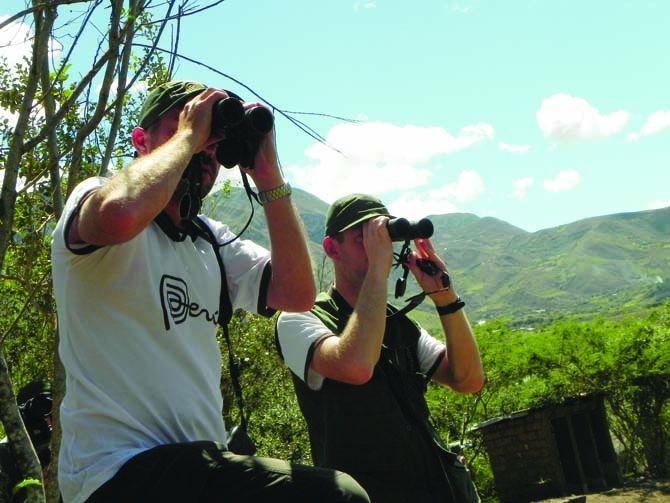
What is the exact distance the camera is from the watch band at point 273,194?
7.12 feet

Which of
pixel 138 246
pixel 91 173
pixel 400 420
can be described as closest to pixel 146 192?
pixel 138 246

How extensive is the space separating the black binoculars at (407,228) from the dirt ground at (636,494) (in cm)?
630

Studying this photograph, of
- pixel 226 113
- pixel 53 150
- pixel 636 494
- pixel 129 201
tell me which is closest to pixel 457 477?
pixel 226 113

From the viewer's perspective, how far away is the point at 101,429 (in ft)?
5.48

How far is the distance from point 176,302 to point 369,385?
123 cm

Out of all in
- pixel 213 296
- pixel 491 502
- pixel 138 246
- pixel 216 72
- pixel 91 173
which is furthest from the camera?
pixel 491 502

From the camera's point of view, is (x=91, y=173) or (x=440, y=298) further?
(x=91, y=173)

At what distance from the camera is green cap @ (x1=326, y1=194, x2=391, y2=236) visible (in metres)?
3.21

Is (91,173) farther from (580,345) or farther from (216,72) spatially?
(580,345)

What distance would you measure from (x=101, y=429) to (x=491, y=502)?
28.0 feet

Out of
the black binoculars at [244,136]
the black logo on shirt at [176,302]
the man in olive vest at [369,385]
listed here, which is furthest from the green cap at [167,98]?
the man in olive vest at [369,385]

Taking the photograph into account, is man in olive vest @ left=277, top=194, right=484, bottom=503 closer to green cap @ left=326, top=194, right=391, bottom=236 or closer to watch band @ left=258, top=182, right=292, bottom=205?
green cap @ left=326, top=194, right=391, bottom=236

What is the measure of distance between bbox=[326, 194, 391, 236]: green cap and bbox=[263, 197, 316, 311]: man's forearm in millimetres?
984

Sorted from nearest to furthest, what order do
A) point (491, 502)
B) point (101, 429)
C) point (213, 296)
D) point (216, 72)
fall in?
point (101, 429)
point (213, 296)
point (216, 72)
point (491, 502)
